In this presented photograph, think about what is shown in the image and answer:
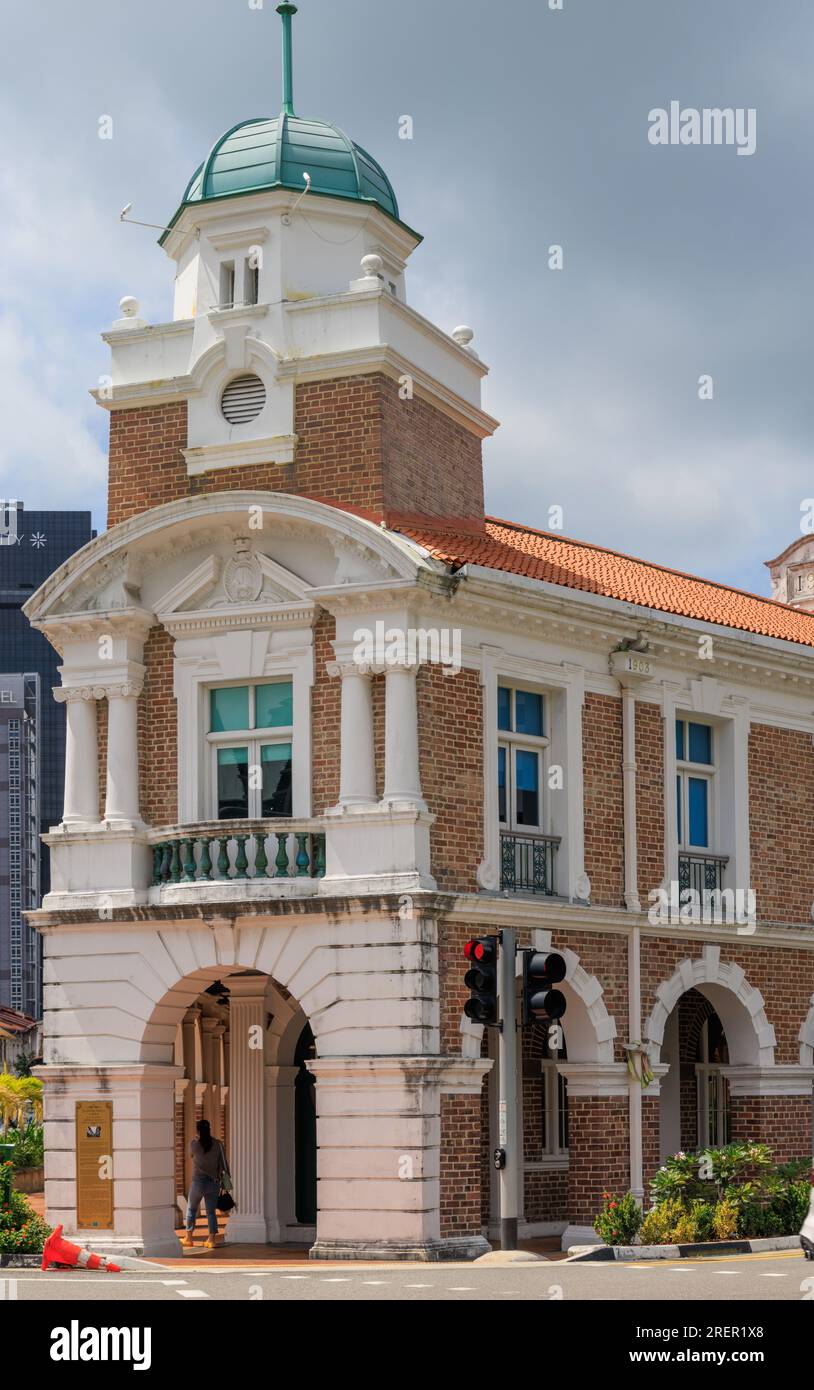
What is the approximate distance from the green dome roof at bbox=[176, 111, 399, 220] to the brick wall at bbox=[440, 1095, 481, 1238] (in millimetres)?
11578

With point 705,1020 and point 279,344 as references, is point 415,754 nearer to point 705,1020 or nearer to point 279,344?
point 279,344

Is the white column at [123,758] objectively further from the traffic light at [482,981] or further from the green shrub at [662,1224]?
the green shrub at [662,1224]

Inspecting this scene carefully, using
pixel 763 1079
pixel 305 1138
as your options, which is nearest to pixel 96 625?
pixel 305 1138

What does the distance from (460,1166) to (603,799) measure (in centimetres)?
528

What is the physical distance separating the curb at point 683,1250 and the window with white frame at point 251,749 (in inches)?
243

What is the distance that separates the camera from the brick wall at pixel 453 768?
23984 mm

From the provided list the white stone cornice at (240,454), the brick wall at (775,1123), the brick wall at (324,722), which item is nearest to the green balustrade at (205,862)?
the brick wall at (324,722)

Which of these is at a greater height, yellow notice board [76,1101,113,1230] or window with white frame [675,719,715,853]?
window with white frame [675,719,715,853]

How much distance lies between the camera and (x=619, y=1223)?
23453mm

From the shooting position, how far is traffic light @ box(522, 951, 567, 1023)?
19.9 m

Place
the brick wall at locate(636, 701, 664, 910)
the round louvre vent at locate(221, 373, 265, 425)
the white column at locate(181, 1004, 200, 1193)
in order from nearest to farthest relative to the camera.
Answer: the round louvre vent at locate(221, 373, 265, 425), the brick wall at locate(636, 701, 664, 910), the white column at locate(181, 1004, 200, 1193)

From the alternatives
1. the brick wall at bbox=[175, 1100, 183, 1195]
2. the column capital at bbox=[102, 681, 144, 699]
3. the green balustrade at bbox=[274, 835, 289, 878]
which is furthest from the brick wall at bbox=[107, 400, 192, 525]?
the brick wall at bbox=[175, 1100, 183, 1195]

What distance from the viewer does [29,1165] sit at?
39.0 m

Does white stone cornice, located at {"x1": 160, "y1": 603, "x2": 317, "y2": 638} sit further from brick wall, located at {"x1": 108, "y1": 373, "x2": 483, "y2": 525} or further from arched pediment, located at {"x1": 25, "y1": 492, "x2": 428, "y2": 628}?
brick wall, located at {"x1": 108, "y1": 373, "x2": 483, "y2": 525}
